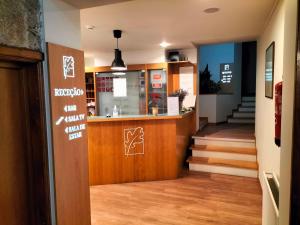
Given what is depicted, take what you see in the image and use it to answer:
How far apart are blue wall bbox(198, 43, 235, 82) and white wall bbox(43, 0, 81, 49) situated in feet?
21.7

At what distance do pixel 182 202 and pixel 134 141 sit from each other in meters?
1.29

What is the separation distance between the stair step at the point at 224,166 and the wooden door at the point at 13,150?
339 cm

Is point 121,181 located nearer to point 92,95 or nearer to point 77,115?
point 77,115

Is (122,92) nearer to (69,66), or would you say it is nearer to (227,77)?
(69,66)

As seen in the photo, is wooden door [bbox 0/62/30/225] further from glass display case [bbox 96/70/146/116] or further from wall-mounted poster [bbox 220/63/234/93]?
wall-mounted poster [bbox 220/63/234/93]

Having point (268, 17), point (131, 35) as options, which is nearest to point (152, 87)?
point (131, 35)

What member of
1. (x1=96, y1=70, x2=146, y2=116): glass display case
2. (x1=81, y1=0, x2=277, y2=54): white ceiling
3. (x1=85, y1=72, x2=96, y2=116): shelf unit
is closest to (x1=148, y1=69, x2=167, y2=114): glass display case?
(x1=96, y1=70, x2=146, y2=116): glass display case

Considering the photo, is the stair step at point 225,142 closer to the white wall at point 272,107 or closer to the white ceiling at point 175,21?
the white wall at point 272,107

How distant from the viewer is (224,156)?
462 cm

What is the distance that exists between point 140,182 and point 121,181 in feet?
1.09

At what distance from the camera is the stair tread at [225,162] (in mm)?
4227

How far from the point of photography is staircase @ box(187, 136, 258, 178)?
14.0 feet

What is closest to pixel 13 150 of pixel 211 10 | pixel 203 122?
pixel 211 10

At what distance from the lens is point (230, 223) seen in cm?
271
